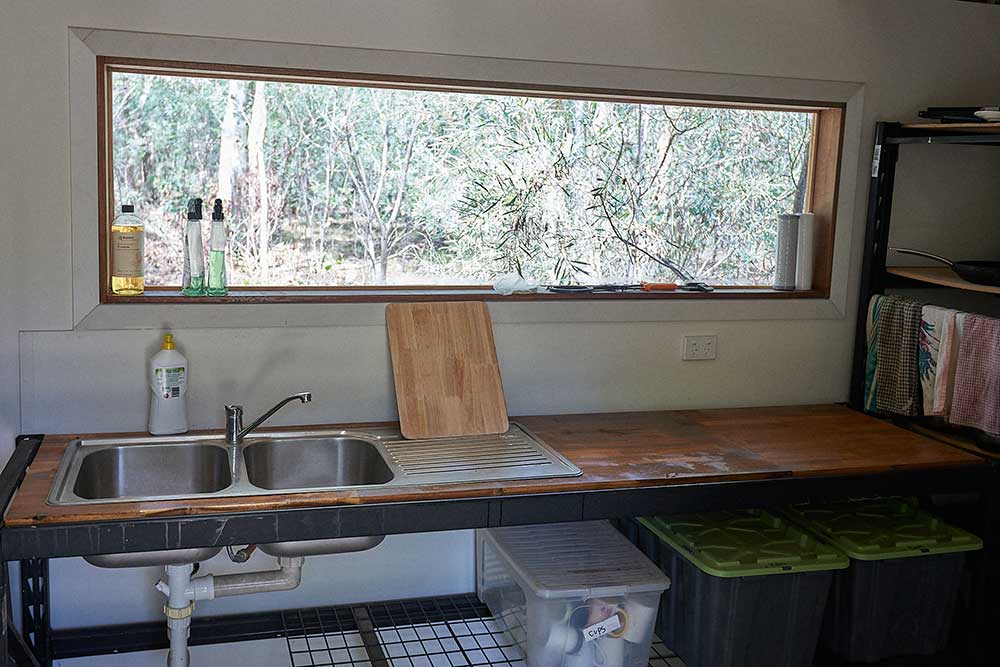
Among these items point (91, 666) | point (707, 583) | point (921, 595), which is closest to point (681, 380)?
point (707, 583)

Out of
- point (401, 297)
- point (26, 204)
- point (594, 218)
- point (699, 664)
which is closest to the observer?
point (26, 204)

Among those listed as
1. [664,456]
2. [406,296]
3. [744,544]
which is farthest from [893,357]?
[406,296]

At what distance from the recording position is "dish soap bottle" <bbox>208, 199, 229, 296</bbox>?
2.80 metres

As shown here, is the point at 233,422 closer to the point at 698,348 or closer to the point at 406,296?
the point at 406,296

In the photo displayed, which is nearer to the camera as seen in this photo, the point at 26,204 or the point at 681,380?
the point at 26,204

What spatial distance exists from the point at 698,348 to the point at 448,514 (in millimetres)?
1238

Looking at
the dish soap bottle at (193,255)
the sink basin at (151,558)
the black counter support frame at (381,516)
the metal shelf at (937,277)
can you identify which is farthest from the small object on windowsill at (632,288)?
the sink basin at (151,558)

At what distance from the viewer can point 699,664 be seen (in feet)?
9.13

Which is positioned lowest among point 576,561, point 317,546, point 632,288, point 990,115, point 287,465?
point 576,561

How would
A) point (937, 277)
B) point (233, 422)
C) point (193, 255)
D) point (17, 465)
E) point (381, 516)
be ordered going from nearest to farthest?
point (381, 516) < point (17, 465) < point (233, 422) < point (193, 255) < point (937, 277)

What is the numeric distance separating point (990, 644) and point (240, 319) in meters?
2.42

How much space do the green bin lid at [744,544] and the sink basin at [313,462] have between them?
0.88 m

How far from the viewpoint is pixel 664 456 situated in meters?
2.70

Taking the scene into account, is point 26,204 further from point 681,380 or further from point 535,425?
point 681,380
